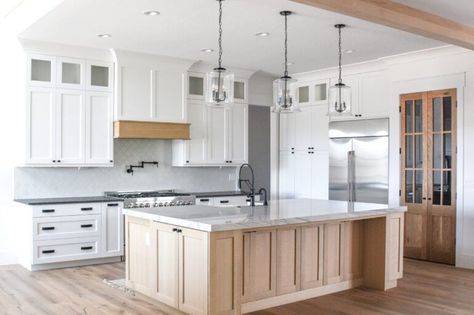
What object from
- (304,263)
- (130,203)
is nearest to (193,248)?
(304,263)

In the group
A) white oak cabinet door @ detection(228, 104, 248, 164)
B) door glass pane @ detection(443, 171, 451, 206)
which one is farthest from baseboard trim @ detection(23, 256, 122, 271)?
door glass pane @ detection(443, 171, 451, 206)

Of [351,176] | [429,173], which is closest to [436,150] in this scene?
[429,173]

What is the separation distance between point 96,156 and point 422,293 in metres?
4.21

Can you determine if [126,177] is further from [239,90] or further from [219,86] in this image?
[219,86]

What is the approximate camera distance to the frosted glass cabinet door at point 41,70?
6.29 metres

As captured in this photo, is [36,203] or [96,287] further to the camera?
[36,203]

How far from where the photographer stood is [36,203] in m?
6.05

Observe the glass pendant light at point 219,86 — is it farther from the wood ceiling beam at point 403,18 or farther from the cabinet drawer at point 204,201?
the cabinet drawer at point 204,201

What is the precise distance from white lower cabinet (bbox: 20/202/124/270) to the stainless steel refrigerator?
3280 mm

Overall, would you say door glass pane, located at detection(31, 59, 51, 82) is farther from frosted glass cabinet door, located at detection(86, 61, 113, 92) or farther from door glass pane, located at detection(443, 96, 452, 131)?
door glass pane, located at detection(443, 96, 452, 131)

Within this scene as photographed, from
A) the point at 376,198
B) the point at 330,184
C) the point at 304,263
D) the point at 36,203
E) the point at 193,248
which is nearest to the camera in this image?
the point at 193,248

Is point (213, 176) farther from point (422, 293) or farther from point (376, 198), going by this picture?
point (422, 293)

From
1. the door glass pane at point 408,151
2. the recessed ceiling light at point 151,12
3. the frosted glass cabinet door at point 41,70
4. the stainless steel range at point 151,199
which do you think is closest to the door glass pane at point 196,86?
the stainless steel range at point 151,199

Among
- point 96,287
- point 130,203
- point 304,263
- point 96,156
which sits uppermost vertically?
point 96,156
